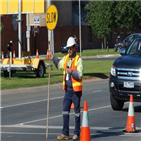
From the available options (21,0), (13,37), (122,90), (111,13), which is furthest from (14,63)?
(111,13)

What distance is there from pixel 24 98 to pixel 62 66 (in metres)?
9.12

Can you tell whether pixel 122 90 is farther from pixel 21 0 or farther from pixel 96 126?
pixel 21 0

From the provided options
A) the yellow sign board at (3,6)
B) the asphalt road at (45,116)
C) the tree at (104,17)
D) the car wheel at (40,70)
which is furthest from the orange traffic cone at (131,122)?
the tree at (104,17)

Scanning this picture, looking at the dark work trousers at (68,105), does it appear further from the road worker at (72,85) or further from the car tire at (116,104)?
the car tire at (116,104)

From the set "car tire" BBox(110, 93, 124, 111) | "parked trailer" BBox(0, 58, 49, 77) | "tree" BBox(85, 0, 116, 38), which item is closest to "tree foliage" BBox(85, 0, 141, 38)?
"tree" BBox(85, 0, 116, 38)

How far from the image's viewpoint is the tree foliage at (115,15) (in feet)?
206

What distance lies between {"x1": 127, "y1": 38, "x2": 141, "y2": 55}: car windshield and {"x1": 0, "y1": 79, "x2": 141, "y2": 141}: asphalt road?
1714 mm

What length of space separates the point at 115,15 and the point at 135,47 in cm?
4756

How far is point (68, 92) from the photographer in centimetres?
1112

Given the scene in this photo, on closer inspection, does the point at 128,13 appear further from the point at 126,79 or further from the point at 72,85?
the point at 72,85

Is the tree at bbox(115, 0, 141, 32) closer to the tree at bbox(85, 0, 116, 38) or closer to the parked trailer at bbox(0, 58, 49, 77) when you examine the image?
the tree at bbox(85, 0, 116, 38)

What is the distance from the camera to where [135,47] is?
54.9 ft

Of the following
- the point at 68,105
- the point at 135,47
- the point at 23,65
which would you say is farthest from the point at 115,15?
the point at 68,105

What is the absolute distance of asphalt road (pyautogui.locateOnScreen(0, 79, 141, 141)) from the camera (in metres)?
12.0
